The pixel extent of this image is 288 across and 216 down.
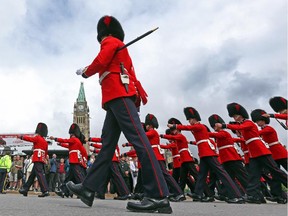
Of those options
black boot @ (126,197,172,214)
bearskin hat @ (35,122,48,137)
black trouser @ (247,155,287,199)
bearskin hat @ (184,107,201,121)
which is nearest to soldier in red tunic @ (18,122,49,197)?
bearskin hat @ (35,122,48,137)

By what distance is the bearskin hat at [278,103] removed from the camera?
26.9 feet

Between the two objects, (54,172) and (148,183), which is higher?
(54,172)

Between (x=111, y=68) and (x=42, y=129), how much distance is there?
683 cm

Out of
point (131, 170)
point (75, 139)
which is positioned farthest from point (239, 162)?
point (131, 170)

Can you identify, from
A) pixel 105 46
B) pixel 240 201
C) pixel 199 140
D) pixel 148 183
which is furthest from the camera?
pixel 199 140

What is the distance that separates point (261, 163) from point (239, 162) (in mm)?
977

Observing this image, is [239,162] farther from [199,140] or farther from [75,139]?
[75,139]

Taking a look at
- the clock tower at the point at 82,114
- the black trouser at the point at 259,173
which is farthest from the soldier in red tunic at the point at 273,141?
Result: the clock tower at the point at 82,114

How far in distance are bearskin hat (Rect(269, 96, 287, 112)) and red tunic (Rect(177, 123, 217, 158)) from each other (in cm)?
170

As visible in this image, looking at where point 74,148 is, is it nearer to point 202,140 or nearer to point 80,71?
point 202,140

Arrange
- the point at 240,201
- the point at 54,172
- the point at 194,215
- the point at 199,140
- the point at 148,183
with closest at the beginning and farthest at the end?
the point at 194,215, the point at 148,183, the point at 240,201, the point at 199,140, the point at 54,172

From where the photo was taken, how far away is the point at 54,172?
16594 mm

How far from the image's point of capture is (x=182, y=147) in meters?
9.15

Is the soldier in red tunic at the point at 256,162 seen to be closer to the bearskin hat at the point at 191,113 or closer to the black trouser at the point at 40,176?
the bearskin hat at the point at 191,113
